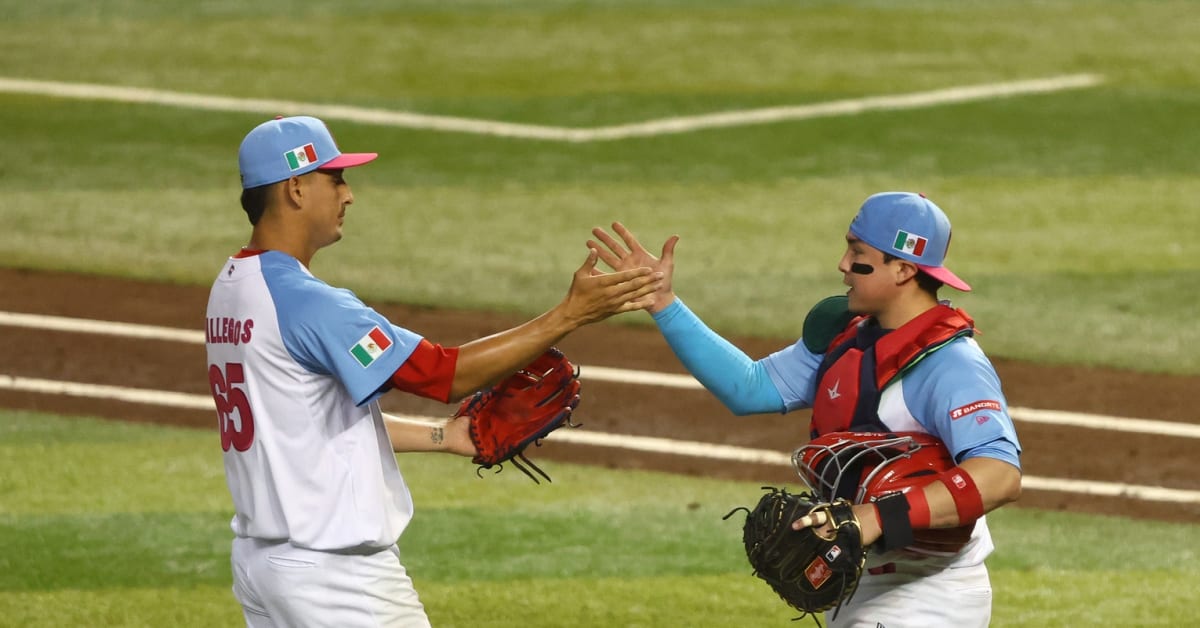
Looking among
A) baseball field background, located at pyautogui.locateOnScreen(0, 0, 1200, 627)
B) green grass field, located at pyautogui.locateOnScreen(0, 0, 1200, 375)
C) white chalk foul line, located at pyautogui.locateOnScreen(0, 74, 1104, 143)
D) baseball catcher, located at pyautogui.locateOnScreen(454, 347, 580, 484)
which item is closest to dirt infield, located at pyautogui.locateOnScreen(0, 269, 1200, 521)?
baseball field background, located at pyautogui.locateOnScreen(0, 0, 1200, 627)

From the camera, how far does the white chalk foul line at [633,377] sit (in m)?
9.14

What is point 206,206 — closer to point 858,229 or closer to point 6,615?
point 6,615

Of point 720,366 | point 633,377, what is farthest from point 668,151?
point 720,366


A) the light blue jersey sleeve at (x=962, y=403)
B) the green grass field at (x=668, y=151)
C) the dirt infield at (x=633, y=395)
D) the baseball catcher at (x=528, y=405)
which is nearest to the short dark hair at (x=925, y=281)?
the light blue jersey sleeve at (x=962, y=403)

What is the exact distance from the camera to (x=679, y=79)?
1798 centimetres

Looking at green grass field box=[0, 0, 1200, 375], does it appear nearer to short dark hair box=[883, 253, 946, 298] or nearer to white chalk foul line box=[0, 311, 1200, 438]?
white chalk foul line box=[0, 311, 1200, 438]

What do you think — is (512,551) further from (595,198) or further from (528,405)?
(595,198)

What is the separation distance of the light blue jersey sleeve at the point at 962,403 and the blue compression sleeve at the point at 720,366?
2.01ft

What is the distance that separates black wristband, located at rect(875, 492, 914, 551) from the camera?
13.6 ft

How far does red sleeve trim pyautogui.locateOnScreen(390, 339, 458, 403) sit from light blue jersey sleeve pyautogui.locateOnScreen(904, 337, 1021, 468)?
123 cm

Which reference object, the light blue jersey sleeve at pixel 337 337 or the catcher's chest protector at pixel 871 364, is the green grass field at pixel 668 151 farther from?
the light blue jersey sleeve at pixel 337 337

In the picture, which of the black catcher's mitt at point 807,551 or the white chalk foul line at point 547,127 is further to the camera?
the white chalk foul line at point 547,127

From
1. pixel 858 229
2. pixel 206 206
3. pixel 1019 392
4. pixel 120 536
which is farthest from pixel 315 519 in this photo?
pixel 206 206

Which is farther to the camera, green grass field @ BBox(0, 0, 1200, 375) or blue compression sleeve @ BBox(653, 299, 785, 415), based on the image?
green grass field @ BBox(0, 0, 1200, 375)
